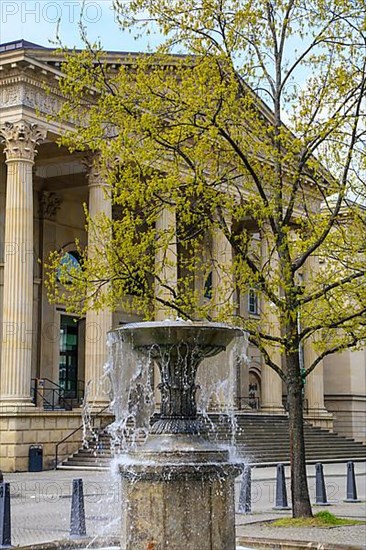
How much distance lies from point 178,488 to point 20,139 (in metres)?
23.6

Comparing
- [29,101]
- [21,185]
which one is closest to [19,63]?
[29,101]

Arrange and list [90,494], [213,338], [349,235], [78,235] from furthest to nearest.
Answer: [78,235], [90,494], [349,235], [213,338]

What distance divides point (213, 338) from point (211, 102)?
24.2 ft

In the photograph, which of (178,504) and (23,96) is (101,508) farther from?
(23,96)

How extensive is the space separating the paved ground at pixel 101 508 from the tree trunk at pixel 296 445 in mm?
768

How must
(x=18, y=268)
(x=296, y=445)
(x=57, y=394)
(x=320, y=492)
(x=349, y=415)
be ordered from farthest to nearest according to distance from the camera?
(x=349, y=415) → (x=57, y=394) → (x=18, y=268) → (x=320, y=492) → (x=296, y=445)

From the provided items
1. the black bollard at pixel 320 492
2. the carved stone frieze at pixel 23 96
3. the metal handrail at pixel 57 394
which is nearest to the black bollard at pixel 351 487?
the black bollard at pixel 320 492

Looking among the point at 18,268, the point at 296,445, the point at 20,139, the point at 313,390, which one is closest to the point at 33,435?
the point at 18,268

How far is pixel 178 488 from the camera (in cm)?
923

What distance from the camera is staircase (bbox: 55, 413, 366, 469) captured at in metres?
30.7

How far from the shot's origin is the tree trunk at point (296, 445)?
50.5 ft

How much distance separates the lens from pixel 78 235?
42.5 meters

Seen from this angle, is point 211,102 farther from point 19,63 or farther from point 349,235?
point 19,63

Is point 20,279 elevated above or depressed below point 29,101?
below
